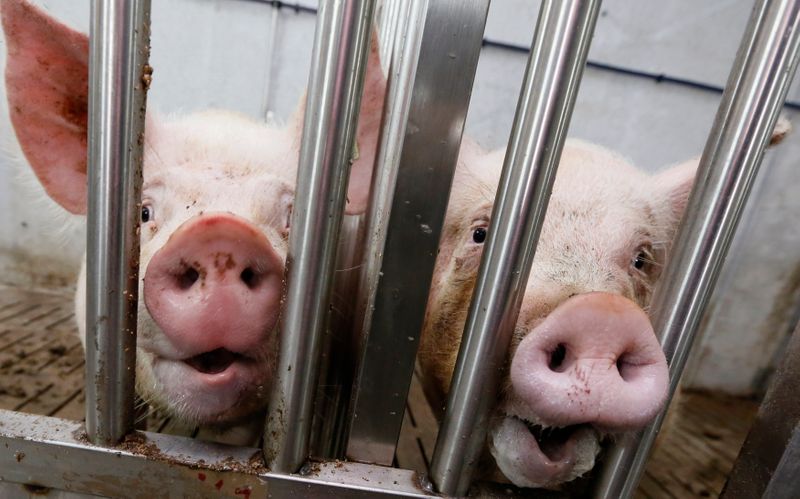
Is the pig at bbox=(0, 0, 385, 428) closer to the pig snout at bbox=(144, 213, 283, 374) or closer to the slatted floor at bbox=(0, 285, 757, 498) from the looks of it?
the pig snout at bbox=(144, 213, 283, 374)

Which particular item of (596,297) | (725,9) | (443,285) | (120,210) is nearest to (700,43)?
(725,9)

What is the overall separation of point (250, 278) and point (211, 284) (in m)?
0.08

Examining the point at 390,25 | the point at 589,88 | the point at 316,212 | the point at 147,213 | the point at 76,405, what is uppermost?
the point at 589,88

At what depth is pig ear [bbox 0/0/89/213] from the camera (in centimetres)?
110

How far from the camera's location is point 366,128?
150 cm

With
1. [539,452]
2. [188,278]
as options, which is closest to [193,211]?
[188,278]

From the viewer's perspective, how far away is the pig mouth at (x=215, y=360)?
107 cm

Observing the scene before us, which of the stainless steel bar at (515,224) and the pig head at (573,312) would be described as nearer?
the stainless steel bar at (515,224)

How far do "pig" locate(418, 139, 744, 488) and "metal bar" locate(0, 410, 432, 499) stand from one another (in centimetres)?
34

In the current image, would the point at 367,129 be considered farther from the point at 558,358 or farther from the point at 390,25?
the point at 558,358

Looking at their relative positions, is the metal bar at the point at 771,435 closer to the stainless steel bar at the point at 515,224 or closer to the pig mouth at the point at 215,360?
the stainless steel bar at the point at 515,224

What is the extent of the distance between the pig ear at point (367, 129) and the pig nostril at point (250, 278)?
15.4 inches

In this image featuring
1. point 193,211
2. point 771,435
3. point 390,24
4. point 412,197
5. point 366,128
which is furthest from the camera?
point 366,128

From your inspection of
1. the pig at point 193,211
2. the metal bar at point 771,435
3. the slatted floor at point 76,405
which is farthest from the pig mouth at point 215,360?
the metal bar at point 771,435
